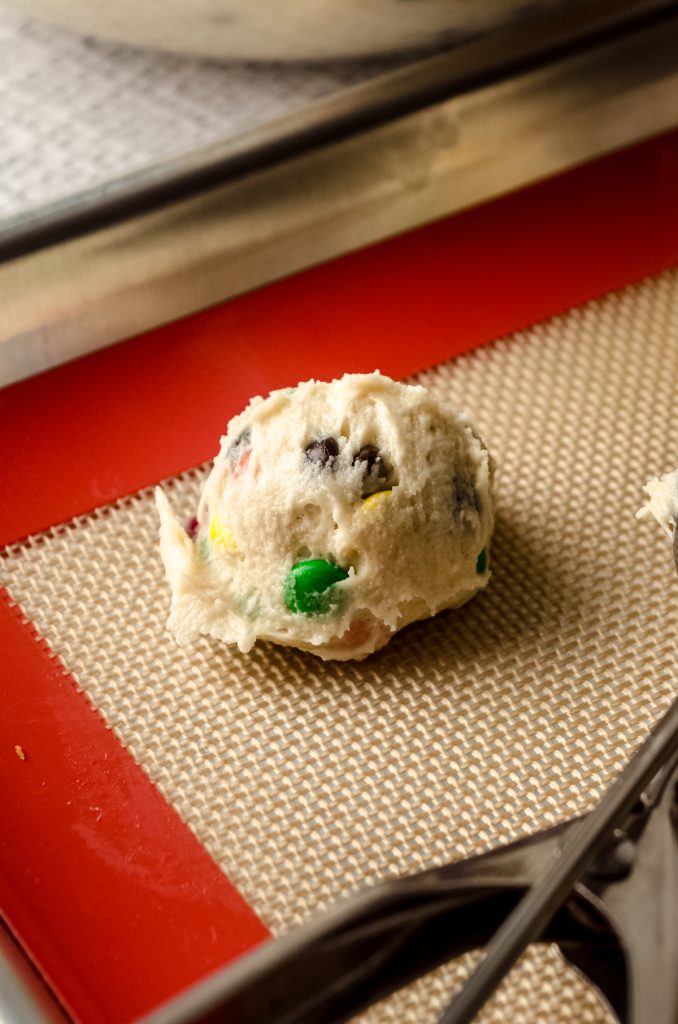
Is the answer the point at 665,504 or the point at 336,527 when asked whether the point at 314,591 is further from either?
the point at 665,504

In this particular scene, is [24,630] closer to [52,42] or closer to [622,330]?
[622,330]

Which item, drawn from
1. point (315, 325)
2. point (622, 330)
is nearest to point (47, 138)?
point (315, 325)

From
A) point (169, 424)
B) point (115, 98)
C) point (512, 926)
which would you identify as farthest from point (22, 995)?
point (115, 98)

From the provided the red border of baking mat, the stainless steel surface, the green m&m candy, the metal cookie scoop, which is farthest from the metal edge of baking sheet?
the metal cookie scoop

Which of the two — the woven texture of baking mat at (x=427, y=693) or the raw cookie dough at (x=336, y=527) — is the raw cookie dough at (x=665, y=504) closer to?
the woven texture of baking mat at (x=427, y=693)

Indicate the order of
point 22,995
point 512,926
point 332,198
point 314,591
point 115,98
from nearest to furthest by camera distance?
point 512,926
point 22,995
point 314,591
point 332,198
point 115,98

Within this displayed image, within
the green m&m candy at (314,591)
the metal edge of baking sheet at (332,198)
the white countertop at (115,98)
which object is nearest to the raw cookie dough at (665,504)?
the green m&m candy at (314,591)
